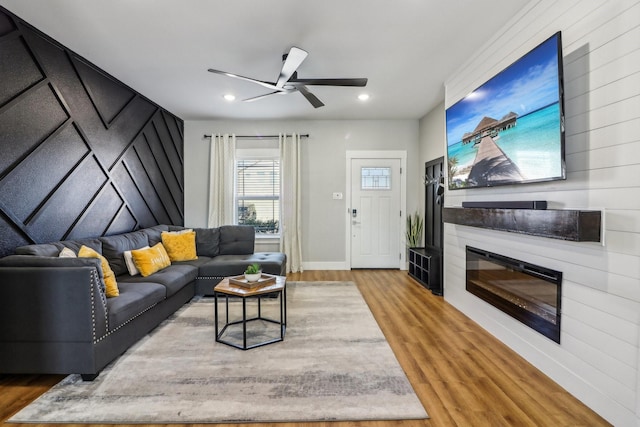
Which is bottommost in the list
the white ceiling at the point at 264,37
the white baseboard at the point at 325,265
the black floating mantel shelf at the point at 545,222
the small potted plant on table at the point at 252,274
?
the white baseboard at the point at 325,265

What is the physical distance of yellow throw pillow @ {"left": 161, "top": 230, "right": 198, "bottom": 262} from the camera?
3.97m

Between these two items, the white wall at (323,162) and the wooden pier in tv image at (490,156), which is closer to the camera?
the wooden pier in tv image at (490,156)

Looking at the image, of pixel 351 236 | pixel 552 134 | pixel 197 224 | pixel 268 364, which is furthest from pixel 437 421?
pixel 197 224

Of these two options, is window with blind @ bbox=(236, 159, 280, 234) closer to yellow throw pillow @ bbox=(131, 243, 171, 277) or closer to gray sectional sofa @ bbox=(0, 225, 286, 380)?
yellow throw pillow @ bbox=(131, 243, 171, 277)

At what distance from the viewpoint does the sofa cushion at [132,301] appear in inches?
87.4

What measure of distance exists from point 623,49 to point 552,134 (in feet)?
1.66

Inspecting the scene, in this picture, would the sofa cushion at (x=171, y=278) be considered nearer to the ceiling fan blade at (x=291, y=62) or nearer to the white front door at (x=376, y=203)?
the ceiling fan blade at (x=291, y=62)

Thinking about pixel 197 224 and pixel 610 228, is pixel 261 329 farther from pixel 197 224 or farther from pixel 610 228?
pixel 197 224

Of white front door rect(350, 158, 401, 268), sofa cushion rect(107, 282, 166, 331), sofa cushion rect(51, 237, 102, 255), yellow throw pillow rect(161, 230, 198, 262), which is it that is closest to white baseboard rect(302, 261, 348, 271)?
white front door rect(350, 158, 401, 268)

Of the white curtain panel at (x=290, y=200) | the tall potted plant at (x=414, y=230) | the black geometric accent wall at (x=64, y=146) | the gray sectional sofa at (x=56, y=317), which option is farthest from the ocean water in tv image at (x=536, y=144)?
the black geometric accent wall at (x=64, y=146)

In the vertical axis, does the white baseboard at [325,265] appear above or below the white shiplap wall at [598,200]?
below

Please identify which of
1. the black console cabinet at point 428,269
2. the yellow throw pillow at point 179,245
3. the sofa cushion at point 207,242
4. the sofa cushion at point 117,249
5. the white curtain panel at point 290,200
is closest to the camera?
the sofa cushion at point 117,249

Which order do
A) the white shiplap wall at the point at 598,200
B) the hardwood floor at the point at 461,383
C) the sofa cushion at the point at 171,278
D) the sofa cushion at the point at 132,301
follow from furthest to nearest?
the sofa cushion at the point at 171,278 < the sofa cushion at the point at 132,301 < the hardwood floor at the point at 461,383 < the white shiplap wall at the point at 598,200

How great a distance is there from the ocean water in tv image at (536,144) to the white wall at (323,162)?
298 cm
